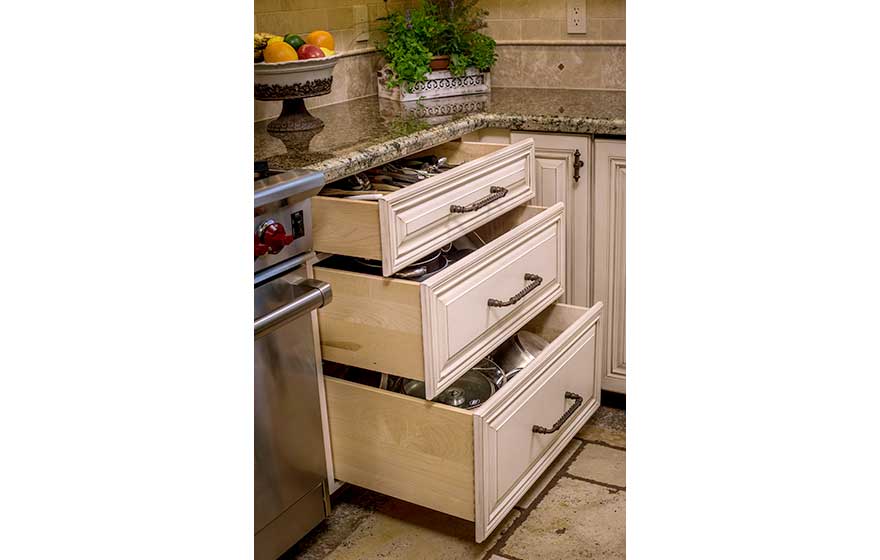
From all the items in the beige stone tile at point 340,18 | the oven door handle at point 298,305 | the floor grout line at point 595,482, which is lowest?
the floor grout line at point 595,482

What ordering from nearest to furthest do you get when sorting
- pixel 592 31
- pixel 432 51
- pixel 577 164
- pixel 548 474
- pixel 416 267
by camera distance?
pixel 416 267, pixel 548 474, pixel 577 164, pixel 432 51, pixel 592 31

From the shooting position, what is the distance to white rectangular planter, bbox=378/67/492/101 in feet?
8.09

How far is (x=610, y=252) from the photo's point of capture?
86.9 inches

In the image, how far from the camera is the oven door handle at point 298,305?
55.0 inches

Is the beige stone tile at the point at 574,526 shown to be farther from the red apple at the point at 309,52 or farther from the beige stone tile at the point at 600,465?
the red apple at the point at 309,52

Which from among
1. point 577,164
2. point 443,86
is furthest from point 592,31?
point 577,164

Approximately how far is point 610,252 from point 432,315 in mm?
751

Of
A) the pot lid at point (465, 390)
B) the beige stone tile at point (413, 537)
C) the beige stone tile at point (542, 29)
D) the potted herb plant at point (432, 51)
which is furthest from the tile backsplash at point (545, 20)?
the beige stone tile at point (413, 537)

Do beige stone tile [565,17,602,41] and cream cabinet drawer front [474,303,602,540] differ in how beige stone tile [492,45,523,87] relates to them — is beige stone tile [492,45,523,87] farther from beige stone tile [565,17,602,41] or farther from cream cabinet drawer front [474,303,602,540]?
cream cabinet drawer front [474,303,602,540]

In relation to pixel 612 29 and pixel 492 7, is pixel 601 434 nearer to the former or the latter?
pixel 612 29

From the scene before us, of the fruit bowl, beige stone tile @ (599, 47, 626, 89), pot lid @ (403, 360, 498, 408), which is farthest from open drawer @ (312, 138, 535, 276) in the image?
beige stone tile @ (599, 47, 626, 89)

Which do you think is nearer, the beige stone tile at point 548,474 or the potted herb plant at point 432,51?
the beige stone tile at point 548,474

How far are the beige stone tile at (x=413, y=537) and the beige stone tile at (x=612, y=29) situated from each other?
140 cm

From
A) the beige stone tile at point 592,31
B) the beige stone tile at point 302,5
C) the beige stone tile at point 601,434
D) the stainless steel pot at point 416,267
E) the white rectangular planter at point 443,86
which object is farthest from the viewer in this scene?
the beige stone tile at point 592,31
